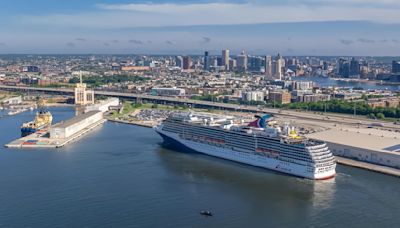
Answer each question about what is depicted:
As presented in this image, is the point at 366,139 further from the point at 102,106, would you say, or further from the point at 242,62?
the point at 242,62

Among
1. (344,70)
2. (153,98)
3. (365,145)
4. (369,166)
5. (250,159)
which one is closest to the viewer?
(369,166)

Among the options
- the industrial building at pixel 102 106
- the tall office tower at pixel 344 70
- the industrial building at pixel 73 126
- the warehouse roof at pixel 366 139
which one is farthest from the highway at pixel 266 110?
the tall office tower at pixel 344 70

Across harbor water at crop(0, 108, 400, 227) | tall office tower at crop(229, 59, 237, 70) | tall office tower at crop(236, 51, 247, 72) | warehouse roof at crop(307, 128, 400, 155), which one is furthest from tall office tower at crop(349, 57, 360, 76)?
harbor water at crop(0, 108, 400, 227)

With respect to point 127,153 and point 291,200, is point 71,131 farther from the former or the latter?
point 291,200

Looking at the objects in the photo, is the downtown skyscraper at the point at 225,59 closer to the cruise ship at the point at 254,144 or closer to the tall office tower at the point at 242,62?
the tall office tower at the point at 242,62

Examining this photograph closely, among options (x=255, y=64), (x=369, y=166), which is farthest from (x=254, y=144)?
(x=255, y=64)
